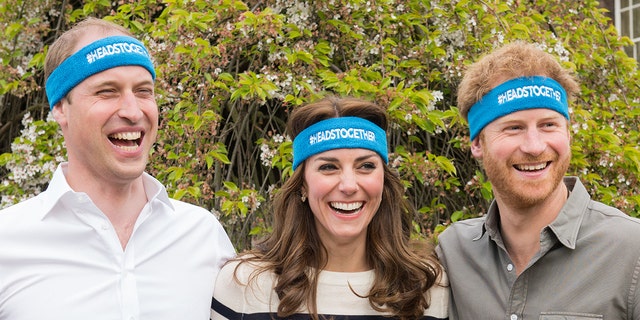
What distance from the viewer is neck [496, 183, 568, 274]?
3.10 m

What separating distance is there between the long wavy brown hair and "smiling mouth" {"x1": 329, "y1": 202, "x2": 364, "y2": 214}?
0.22 m

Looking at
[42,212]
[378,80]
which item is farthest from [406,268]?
[42,212]

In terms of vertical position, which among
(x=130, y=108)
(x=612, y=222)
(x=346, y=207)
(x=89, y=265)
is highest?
(x=130, y=108)

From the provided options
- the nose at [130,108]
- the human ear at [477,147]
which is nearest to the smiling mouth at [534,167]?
the human ear at [477,147]

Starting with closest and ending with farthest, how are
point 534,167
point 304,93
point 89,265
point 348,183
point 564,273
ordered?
point 89,265 → point 564,273 → point 534,167 → point 348,183 → point 304,93

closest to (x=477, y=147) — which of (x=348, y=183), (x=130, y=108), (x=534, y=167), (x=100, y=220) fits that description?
(x=534, y=167)

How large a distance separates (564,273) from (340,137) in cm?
104

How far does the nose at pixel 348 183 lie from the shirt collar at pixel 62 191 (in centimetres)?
70

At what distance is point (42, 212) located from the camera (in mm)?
2908

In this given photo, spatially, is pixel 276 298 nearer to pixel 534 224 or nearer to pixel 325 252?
pixel 325 252

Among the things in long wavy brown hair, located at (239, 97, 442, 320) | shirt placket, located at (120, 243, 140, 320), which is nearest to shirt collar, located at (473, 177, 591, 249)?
long wavy brown hair, located at (239, 97, 442, 320)

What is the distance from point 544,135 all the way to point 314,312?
3.74 ft

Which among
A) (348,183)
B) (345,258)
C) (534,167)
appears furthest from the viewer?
(345,258)

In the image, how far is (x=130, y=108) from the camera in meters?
2.95
